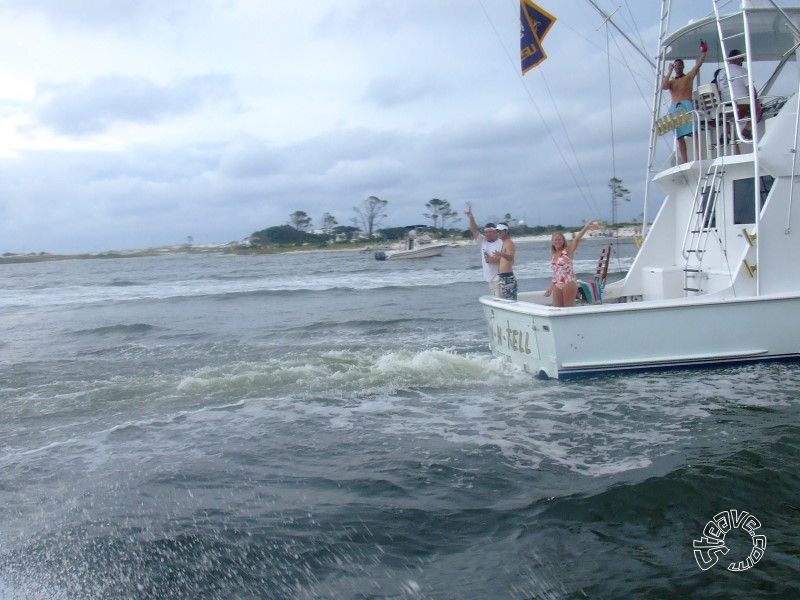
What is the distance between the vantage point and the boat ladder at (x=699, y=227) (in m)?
10.4

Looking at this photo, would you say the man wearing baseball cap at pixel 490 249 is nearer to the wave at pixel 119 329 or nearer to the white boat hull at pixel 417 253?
the wave at pixel 119 329

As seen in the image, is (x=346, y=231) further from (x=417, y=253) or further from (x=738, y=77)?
(x=738, y=77)

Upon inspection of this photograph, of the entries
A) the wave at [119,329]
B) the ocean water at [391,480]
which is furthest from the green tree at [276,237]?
the ocean water at [391,480]

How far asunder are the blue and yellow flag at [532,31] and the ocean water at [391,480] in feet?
14.7

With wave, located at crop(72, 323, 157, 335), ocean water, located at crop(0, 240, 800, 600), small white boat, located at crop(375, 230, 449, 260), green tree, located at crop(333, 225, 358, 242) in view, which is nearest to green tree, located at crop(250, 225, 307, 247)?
green tree, located at crop(333, 225, 358, 242)

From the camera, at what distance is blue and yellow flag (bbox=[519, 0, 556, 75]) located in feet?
36.9

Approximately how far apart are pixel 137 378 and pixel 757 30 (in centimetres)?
1013

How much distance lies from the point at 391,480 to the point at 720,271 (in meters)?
6.15

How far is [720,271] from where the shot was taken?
1027 centimetres

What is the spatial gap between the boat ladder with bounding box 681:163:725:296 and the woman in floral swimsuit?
1.75 meters

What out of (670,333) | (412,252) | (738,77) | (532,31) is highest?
(532,31)

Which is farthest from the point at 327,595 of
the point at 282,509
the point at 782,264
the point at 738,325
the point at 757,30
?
the point at 757,30

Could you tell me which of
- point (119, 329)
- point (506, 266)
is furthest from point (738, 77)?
point (119, 329)

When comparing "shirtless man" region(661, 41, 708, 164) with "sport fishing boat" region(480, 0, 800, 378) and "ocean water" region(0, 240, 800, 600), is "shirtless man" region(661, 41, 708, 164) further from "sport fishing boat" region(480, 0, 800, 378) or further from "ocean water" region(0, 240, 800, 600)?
"ocean water" region(0, 240, 800, 600)
